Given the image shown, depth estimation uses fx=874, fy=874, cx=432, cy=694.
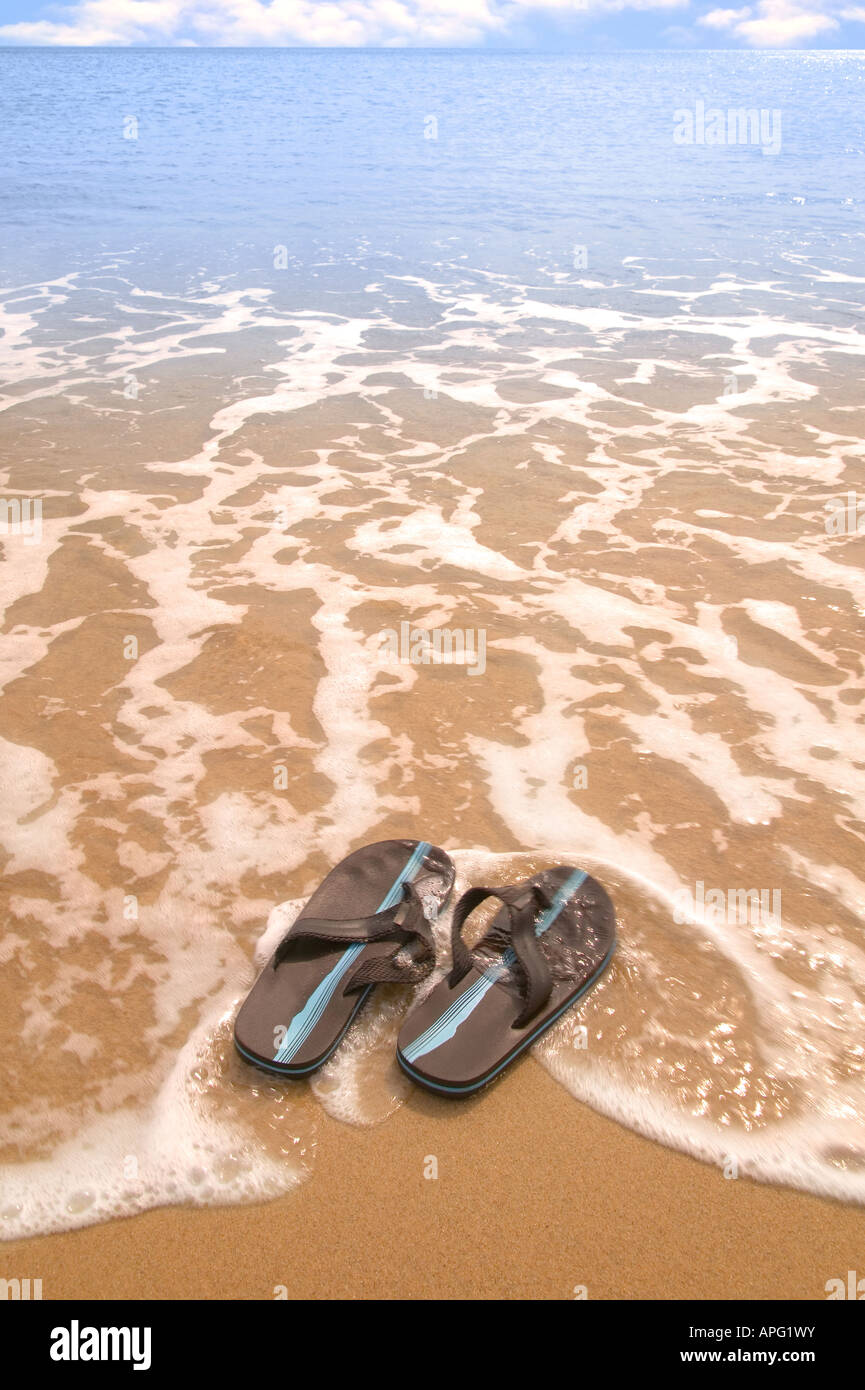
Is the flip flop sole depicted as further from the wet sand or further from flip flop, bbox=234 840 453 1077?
flip flop, bbox=234 840 453 1077

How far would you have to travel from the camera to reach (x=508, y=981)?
237 centimetres

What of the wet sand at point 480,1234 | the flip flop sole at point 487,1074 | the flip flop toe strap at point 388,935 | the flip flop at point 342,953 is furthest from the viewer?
the flip flop toe strap at point 388,935

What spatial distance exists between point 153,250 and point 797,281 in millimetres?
9482

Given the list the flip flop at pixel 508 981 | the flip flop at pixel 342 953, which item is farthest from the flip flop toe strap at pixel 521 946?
the flip flop at pixel 342 953

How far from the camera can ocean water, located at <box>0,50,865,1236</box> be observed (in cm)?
217

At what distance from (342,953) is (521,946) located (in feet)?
1.64

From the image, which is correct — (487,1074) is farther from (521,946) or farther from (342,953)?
(342,953)

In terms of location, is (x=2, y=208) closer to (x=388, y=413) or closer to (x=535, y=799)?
(x=388, y=413)

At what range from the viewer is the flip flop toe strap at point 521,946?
2240mm

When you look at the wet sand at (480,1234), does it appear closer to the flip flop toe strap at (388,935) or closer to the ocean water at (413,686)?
the ocean water at (413,686)

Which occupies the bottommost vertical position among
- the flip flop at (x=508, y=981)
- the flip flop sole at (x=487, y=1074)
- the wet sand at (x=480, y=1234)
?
the wet sand at (x=480, y=1234)

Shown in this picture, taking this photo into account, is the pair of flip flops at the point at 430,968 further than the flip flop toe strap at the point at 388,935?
No

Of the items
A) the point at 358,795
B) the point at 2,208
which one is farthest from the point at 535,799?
the point at 2,208

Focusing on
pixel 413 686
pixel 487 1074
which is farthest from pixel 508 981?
pixel 413 686
